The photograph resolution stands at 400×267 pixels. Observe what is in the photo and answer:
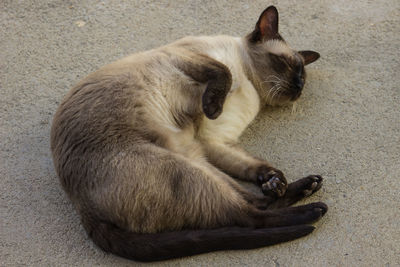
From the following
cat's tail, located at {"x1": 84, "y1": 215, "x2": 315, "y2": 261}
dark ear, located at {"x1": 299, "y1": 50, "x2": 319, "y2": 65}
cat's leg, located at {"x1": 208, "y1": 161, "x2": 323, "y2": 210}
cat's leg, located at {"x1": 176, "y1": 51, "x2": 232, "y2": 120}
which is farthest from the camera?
dark ear, located at {"x1": 299, "y1": 50, "x2": 319, "y2": 65}

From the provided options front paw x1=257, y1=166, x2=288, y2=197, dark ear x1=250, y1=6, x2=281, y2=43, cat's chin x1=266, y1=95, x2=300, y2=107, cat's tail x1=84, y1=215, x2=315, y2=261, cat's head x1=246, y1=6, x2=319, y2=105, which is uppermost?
dark ear x1=250, y1=6, x2=281, y2=43

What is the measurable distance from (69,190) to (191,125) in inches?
35.0

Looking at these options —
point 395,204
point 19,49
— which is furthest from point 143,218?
point 19,49

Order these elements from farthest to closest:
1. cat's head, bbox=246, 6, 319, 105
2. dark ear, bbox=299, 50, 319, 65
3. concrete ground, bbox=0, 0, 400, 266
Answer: dark ear, bbox=299, 50, 319, 65
cat's head, bbox=246, 6, 319, 105
concrete ground, bbox=0, 0, 400, 266

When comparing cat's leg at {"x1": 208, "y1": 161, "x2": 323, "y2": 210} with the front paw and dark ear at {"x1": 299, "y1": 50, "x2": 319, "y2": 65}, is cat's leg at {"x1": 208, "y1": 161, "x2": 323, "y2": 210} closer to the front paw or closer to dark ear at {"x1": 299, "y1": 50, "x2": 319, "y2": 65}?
the front paw

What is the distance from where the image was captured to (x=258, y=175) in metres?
2.89

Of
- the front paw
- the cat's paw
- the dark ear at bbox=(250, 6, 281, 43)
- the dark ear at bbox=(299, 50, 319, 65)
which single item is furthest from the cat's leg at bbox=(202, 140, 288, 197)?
the dark ear at bbox=(299, 50, 319, 65)

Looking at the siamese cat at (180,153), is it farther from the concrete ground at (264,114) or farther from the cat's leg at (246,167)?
the concrete ground at (264,114)

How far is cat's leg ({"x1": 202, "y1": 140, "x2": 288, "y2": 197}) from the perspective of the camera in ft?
9.05

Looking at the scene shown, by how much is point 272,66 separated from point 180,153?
40.0 inches

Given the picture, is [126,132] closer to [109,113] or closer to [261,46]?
[109,113]

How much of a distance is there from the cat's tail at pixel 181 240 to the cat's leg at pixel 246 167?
12.6 inches

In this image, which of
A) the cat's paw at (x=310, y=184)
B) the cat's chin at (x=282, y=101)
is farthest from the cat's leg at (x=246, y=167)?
the cat's chin at (x=282, y=101)

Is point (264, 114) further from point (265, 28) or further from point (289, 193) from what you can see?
point (289, 193)
